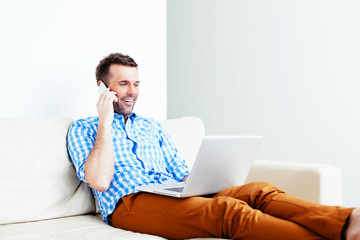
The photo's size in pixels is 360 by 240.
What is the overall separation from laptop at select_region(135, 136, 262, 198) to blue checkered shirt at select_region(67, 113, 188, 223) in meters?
0.16

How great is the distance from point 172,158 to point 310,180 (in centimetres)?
71

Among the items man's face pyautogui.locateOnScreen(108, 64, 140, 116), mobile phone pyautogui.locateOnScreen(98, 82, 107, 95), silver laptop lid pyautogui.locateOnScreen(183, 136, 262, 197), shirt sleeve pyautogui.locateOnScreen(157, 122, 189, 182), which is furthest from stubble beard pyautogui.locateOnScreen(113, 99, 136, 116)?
silver laptop lid pyautogui.locateOnScreen(183, 136, 262, 197)

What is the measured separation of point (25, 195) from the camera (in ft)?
5.68

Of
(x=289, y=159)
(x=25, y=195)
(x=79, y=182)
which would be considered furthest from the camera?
(x=289, y=159)

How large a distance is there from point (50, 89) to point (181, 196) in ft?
3.88

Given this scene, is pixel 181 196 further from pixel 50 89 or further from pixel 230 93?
pixel 230 93

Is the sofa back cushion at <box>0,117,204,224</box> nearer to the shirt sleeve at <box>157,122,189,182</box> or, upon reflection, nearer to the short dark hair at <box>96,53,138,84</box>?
the short dark hair at <box>96,53,138,84</box>

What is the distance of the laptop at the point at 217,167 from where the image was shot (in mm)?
1437

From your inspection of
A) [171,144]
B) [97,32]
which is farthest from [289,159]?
[97,32]

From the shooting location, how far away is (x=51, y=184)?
1813mm

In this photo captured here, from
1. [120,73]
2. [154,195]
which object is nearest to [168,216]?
[154,195]

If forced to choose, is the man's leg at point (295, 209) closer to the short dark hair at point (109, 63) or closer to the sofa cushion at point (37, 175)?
the sofa cushion at point (37, 175)

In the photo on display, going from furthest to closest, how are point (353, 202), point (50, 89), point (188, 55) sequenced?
point (188, 55) < point (353, 202) < point (50, 89)

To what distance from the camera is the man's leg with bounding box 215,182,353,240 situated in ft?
3.94
